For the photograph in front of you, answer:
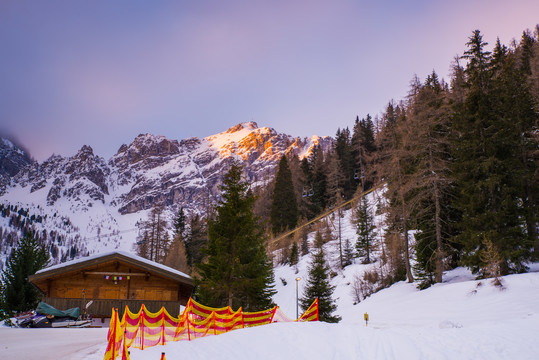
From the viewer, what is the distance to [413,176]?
25.9 m

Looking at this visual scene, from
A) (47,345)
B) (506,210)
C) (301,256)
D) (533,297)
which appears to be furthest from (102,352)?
(301,256)

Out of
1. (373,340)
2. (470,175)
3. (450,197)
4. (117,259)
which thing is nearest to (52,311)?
(117,259)

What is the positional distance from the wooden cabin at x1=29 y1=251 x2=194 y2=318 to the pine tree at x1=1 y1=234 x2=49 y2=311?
1076 centimetres

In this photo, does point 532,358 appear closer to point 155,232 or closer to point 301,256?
point 301,256

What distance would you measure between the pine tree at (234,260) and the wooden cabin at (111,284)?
2.78m

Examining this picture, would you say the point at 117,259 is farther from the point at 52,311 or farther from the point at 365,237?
the point at 365,237

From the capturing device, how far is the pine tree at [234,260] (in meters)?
20.2

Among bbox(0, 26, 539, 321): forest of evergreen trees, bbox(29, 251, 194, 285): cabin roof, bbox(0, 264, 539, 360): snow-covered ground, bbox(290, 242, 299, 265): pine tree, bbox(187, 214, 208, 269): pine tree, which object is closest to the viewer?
bbox(0, 264, 539, 360): snow-covered ground

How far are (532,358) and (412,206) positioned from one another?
16055mm

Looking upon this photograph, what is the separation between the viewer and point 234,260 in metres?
20.6

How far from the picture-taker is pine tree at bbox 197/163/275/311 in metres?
20.2

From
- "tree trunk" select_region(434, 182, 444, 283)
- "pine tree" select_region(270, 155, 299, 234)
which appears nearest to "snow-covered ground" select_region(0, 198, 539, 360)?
"tree trunk" select_region(434, 182, 444, 283)

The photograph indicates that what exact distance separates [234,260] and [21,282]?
22.3 m

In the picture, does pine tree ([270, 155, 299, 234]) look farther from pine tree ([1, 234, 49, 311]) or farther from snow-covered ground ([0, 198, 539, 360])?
snow-covered ground ([0, 198, 539, 360])
